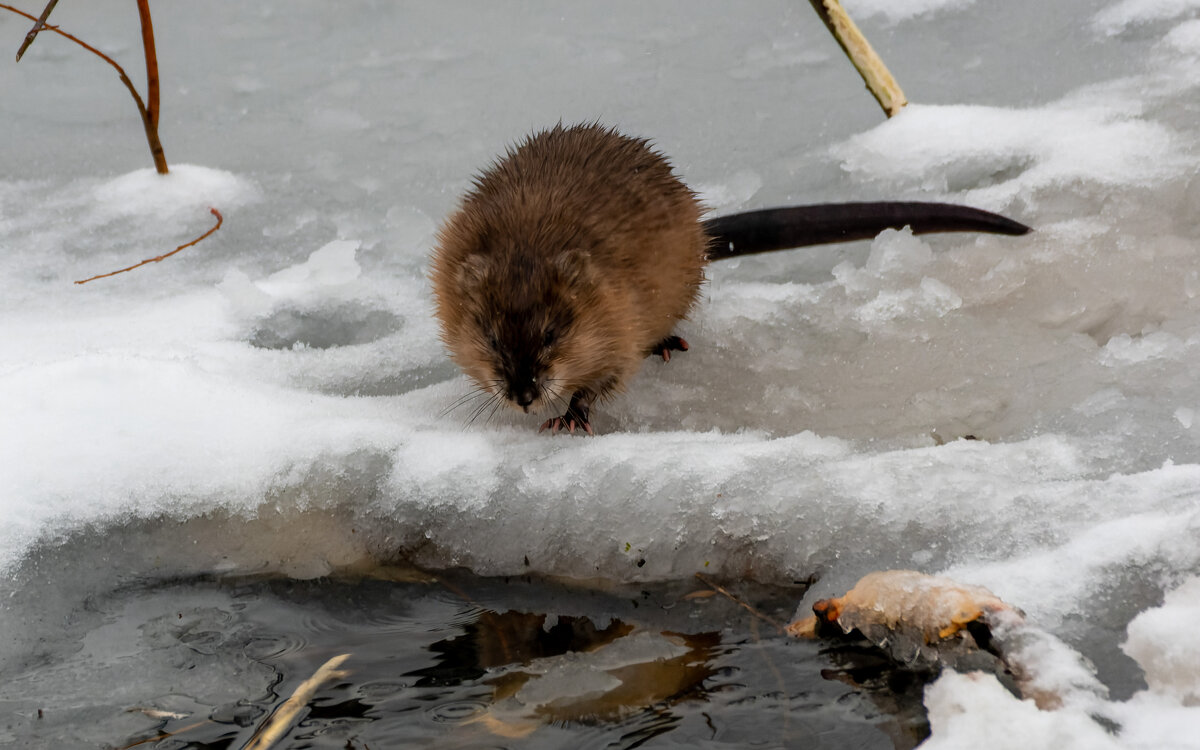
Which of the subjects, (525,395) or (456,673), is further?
(525,395)

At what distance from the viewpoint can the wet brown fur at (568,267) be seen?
287 cm

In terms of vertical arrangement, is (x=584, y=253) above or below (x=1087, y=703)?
above

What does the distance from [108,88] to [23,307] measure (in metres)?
2.13

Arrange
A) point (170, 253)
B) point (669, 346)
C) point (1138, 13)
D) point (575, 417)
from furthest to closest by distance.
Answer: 1. point (1138, 13)
2. point (170, 253)
3. point (669, 346)
4. point (575, 417)

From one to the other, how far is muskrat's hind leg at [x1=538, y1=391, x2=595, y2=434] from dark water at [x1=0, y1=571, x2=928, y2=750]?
69 cm

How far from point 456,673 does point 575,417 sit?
3.70 ft

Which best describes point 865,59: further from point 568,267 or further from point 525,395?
point 525,395

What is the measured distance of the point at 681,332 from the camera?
343 cm

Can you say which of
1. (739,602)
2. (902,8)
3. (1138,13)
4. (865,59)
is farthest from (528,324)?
(1138,13)

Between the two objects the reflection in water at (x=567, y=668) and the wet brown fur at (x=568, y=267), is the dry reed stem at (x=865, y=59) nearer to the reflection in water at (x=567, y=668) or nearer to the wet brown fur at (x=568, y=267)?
the wet brown fur at (x=568, y=267)

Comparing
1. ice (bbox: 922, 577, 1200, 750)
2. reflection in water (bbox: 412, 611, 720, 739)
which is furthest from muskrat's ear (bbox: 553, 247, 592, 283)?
ice (bbox: 922, 577, 1200, 750)

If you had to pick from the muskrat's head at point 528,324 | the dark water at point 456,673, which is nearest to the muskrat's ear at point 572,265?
the muskrat's head at point 528,324

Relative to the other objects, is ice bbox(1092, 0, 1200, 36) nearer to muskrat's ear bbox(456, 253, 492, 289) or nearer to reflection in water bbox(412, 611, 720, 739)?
muskrat's ear bbox(456, 253, 492, 289)

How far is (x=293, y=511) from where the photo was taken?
8.28 ft
